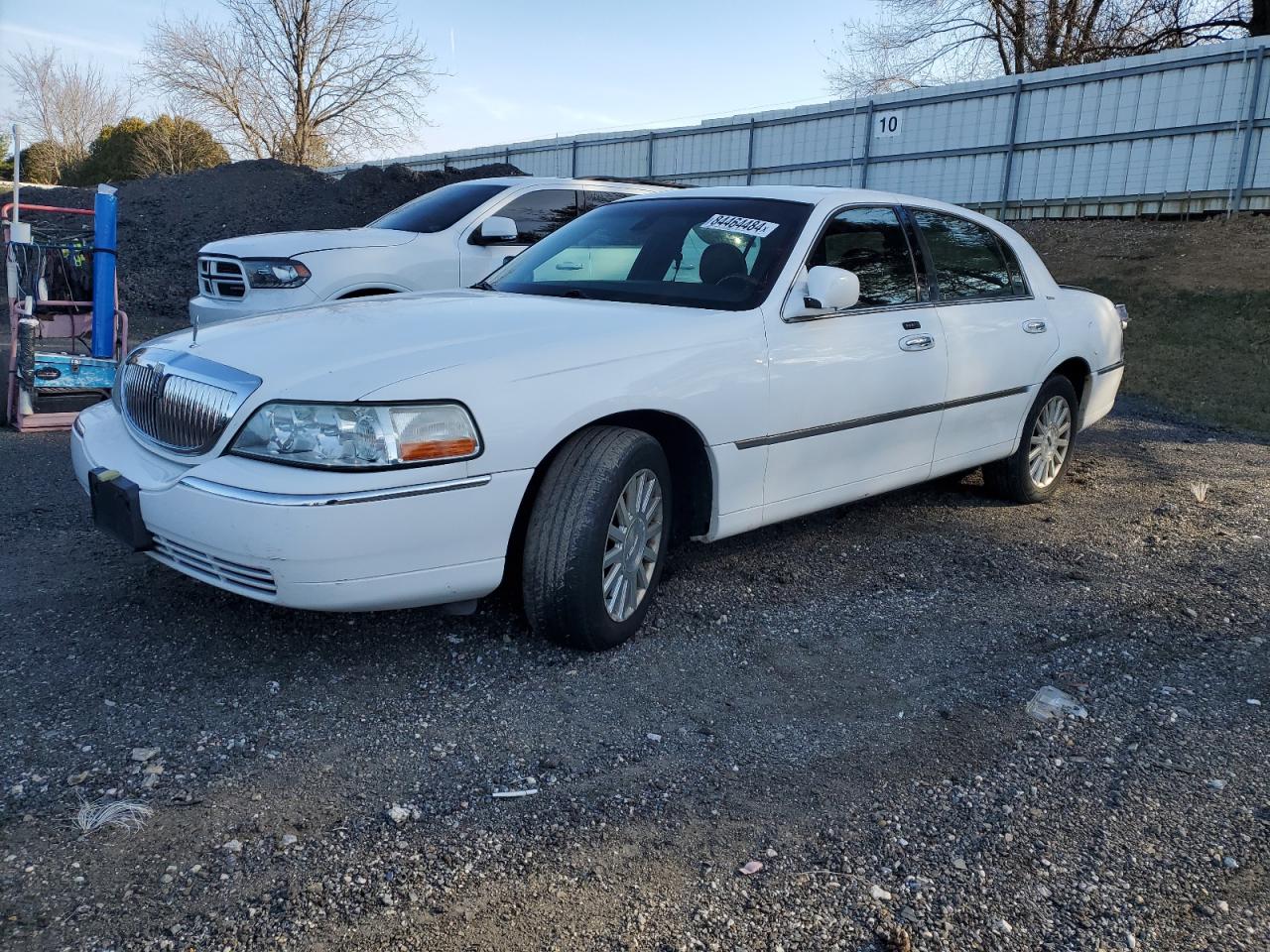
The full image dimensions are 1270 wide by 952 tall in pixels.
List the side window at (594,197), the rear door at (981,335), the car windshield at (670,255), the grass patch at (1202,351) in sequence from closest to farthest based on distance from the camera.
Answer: the car windshield at (670,255) < the rear door at (981,335) < the side window at (594,197) < the grass patch at (1202,351)

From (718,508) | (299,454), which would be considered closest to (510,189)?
(718,508)

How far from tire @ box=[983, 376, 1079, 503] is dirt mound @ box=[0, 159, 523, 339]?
514 inches

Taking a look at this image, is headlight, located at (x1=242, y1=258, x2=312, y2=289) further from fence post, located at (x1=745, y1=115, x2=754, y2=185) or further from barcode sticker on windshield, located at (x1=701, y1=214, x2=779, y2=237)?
fence post, located at (x1=745, y1=115, x2=754, y2=185)

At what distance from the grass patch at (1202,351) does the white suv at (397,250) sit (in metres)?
5.87

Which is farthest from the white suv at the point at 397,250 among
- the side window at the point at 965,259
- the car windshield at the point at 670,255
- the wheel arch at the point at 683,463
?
the wheel arch at the point at 683,463

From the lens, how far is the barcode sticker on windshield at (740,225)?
427cm

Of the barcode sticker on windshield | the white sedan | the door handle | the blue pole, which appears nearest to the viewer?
the white sedan

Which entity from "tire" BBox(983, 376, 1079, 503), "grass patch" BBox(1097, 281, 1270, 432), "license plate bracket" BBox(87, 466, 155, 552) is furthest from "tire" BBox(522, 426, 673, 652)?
"grass patch" BBox(1097, 281, 1270, 432)

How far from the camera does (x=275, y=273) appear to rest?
7.61m

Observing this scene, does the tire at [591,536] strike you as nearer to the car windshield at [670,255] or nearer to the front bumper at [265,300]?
the car windshield at [670,255]

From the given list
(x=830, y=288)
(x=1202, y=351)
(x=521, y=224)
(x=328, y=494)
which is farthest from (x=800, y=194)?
(x=1202, y=351)

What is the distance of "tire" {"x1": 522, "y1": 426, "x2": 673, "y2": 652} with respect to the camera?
10.7 ft

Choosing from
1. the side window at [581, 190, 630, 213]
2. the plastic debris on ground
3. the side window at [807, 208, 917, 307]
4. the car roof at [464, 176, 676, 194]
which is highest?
the car roof at [464, 176, 676, 194]

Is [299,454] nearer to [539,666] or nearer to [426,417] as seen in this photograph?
[426,417]
